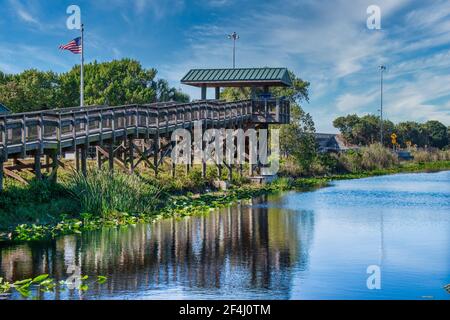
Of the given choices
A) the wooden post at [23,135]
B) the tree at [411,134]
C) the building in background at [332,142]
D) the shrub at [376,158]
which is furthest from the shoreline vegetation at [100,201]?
the tree at [411,134]

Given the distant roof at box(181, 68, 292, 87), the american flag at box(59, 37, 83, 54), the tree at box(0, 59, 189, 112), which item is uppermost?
the tree at box(0, 59, 189, 112)

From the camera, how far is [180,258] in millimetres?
18109

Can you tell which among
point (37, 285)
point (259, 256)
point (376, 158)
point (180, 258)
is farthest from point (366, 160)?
point (37, 285)

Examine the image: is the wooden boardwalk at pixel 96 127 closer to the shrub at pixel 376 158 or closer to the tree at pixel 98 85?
the shrub at pixel 376 158

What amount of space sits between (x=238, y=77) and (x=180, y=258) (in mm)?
26840

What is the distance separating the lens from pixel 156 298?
13781 millimetres

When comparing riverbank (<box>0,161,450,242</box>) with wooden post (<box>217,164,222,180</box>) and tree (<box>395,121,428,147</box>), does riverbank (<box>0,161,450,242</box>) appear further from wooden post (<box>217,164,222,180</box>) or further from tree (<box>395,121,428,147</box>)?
tree (<box>395,121,428,147</box>)

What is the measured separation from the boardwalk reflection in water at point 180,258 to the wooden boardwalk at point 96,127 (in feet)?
15.2

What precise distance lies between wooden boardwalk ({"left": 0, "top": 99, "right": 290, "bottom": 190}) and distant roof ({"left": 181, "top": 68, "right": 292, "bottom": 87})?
4.57ft

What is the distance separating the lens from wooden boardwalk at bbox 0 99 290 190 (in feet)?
78.2

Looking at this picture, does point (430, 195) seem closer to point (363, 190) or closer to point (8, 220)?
point (363, 190)

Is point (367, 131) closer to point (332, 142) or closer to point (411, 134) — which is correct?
point (332, 142)

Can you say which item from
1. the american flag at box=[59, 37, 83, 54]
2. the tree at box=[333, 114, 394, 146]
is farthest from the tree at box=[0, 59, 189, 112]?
the tree at box=[333, 114, 394, 146]

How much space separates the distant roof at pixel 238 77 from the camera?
43.0m
